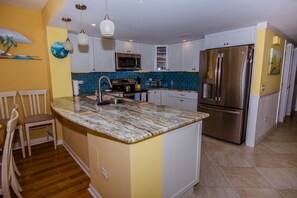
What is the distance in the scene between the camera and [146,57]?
4758 millimetres

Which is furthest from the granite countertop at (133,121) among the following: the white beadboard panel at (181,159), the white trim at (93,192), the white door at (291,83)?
the white door at (291,83)

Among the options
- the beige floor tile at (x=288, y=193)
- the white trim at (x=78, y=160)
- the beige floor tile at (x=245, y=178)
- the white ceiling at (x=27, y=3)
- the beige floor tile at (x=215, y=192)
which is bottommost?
the beige floor tile at (x=215, y=192)

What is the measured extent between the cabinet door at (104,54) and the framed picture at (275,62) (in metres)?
3.32

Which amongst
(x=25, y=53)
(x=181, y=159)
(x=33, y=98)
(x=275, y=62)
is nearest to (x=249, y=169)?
(x=181, y=159)

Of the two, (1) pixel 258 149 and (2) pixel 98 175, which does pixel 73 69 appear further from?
(1) pixel 258 149

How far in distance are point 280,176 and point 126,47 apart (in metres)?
3.92

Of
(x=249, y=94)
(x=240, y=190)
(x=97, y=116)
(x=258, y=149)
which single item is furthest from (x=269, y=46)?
(x=97, y=116)

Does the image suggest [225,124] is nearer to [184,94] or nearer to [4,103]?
[184,94]

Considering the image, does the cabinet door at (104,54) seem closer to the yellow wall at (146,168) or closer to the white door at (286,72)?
the yellow wall at (146,168)

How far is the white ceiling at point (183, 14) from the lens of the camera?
77.5 inches

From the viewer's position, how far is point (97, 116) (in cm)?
175

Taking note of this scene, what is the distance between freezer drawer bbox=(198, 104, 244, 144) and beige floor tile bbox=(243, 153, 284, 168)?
0.38 m

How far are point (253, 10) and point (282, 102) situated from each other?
11.5 feet

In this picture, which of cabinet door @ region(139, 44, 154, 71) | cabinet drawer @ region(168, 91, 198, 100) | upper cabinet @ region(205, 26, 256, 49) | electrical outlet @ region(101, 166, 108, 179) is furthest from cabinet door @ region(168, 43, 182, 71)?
electrical outlet @ region(101, 166, 108, 179)
